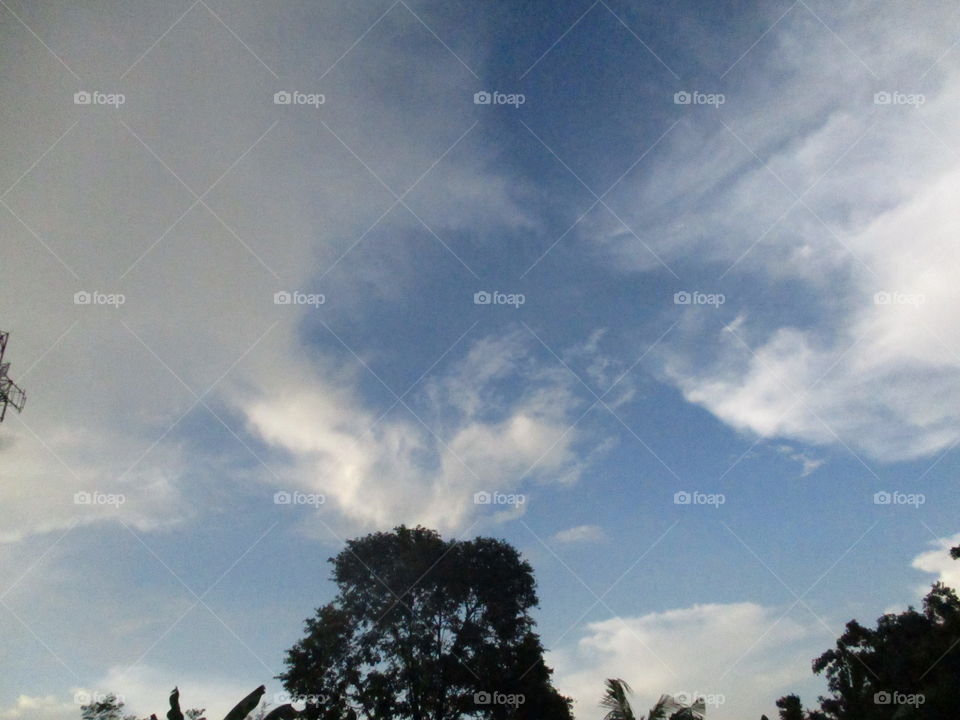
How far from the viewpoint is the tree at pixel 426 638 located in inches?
1046

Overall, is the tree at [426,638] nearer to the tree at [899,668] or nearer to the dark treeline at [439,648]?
the dark treeline at [439,648]

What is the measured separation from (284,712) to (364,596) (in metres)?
11.4

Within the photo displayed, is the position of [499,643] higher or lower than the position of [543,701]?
higher

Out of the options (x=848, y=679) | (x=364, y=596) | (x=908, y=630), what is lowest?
(x=848, y=679)

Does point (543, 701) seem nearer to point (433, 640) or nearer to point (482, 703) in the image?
point (482, 703)

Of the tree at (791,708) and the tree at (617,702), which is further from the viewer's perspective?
the tree at (791,708)

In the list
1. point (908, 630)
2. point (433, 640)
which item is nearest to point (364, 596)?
point (433, 640)

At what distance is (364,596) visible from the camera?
28.6 meters

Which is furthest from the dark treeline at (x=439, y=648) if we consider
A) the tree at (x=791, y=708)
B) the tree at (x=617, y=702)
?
the tree at (x=617, y=702)

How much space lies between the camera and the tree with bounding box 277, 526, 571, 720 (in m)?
26.6

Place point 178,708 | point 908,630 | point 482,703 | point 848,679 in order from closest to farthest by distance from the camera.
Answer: point 178,708
point 482,703
point 908,630
point 848,679

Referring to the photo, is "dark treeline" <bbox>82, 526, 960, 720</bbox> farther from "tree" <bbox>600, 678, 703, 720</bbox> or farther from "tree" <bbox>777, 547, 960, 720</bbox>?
"tree" <bbox>600, 678, 703, 720</bbox>

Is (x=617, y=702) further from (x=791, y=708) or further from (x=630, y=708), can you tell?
(x=791, y=708)

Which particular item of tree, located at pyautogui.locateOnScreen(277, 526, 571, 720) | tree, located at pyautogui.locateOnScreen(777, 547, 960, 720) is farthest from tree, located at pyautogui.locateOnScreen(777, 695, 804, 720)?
tree, located at pyautogui.locateOnScreen(277, 526, 571, 720)
